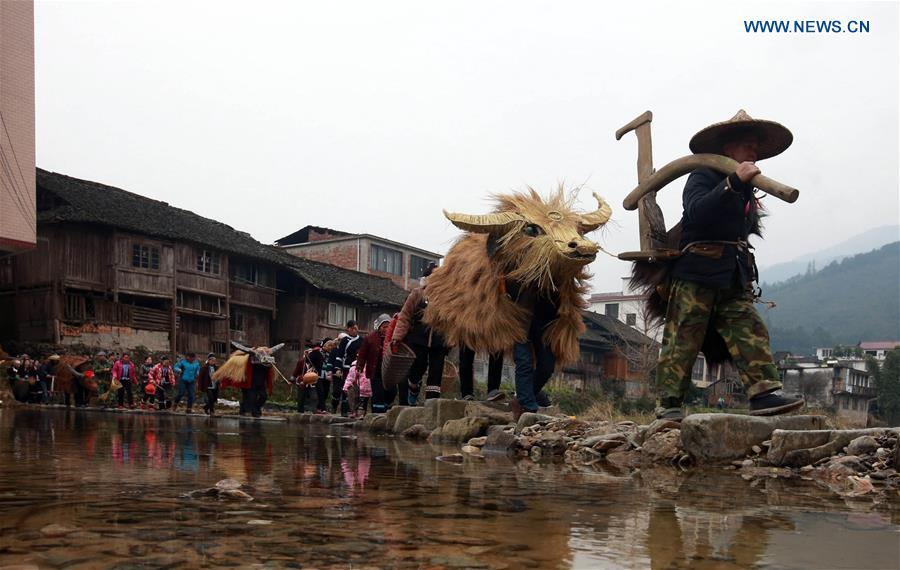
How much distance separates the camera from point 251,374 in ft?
49.7

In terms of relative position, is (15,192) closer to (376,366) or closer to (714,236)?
(376,366)

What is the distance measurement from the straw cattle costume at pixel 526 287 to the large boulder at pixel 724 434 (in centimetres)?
239

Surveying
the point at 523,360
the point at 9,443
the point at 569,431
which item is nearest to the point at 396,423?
the point at 523,360

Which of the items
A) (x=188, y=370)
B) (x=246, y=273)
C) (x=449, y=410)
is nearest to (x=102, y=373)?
(x=188, y=370)

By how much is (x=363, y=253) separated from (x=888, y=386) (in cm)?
3435

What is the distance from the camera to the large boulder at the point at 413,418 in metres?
8.48

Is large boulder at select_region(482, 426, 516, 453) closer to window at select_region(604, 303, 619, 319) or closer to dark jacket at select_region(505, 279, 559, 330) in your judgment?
dark jacket at select_region(505, 279, 559, 330)

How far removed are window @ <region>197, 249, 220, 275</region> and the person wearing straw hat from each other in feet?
102

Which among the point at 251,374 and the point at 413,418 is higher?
the point at 251,374

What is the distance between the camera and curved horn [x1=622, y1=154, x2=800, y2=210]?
15.7 ft

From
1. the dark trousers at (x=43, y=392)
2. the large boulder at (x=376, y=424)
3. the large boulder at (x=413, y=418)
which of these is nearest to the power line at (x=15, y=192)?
the dark trousers at (x=43, y=392)

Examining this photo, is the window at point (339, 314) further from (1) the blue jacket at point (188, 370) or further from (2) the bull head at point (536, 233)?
(2) the bull head at point (536, 233)

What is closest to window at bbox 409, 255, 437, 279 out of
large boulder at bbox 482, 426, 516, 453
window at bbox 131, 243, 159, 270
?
window at bbox 131, 243, 159, 270

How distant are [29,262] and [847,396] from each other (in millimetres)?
48236
